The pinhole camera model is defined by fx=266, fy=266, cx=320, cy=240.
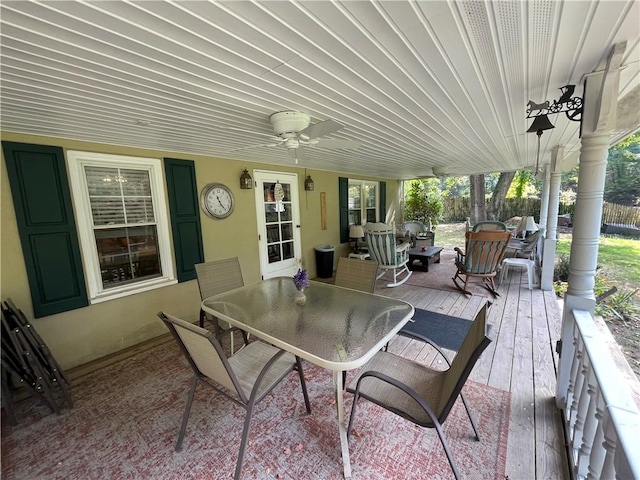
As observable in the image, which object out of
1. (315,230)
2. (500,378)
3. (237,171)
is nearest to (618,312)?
(500,378)

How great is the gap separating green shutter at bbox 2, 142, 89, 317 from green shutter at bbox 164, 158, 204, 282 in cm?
94

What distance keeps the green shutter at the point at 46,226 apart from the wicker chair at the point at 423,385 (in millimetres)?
2872

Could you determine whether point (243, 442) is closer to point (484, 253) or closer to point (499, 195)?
point (484, 253)

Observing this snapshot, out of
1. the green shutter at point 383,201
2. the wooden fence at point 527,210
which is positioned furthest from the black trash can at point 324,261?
the wooden fence at point 527,210

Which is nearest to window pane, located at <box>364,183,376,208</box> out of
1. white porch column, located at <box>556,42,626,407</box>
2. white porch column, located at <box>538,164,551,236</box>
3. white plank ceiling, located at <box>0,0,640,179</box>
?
white porch column, located at <box>538,164,551,236</box>

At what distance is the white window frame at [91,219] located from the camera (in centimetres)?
264

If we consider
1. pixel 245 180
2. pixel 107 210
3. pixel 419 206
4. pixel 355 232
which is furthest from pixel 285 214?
pixel 419 206

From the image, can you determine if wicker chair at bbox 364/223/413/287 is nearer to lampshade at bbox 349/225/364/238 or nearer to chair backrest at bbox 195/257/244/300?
lampshade at bbox 349/225/364/238

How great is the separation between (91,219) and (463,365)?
137 inches

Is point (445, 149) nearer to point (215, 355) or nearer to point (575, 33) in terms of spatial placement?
point (575, 33)

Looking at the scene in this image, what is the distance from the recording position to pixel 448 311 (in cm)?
366

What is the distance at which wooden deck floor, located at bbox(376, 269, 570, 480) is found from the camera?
1613mm

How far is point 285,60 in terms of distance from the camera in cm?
141

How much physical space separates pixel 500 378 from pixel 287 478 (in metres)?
1.92
